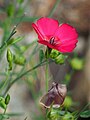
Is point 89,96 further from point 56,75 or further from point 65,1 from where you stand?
point 65,1

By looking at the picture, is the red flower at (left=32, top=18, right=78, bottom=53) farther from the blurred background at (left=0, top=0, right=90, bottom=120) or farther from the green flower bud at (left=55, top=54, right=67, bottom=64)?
the blurred background at (left=0, top=0, right=90, bottom=120)

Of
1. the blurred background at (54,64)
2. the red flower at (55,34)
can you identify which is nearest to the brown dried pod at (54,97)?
the red flower at (55,34)

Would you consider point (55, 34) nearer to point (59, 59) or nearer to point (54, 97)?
point (59, 59)

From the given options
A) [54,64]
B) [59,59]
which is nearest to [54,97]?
[59,59]

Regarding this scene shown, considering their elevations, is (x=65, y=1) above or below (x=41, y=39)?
above

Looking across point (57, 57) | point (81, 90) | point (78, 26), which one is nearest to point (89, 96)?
point (81, 90)

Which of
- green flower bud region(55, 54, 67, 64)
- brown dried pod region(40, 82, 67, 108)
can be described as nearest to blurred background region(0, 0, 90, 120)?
green flower bud region(55, 54, 67, 64)

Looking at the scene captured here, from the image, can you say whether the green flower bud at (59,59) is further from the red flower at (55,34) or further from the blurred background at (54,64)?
the blurred background at (54,64)

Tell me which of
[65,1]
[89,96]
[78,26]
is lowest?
[89,96]
